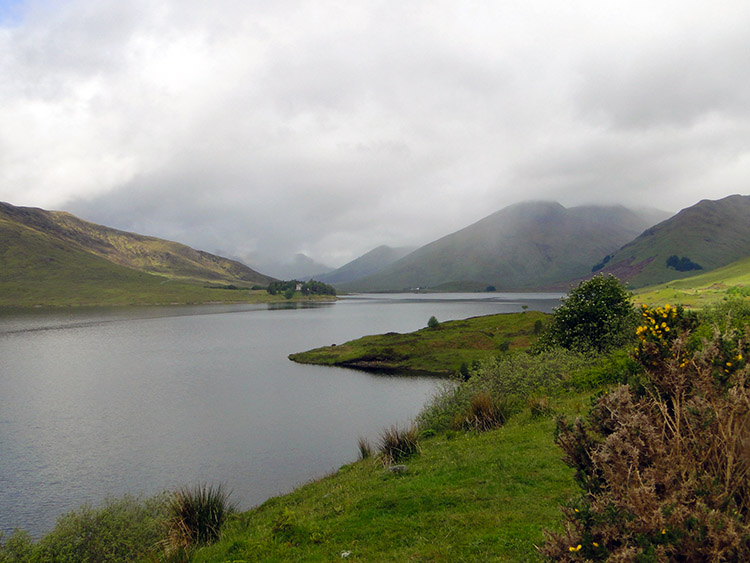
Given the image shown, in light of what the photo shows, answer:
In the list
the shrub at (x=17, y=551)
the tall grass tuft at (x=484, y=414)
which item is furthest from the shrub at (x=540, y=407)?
the shrub at (x=17, y=551)

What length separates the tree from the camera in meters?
33.9

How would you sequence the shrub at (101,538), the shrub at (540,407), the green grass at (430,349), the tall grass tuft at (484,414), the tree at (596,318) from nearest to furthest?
the shrub at (101,538), the shrub at (540,407), the tall grass tuft at (484,414), the tree at (596,318), the green grass at (430,349)

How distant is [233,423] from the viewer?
45.2m

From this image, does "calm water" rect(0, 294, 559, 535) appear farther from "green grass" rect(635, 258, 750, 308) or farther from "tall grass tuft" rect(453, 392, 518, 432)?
"green grass" rect(635, 258, 750, 308)

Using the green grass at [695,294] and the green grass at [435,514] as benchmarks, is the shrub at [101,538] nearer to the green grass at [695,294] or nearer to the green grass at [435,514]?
the green grass at [435,514]

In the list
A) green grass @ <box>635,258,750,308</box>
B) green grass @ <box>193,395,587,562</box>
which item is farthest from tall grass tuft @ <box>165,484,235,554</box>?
green grass @ <box>635,258,750,308</box>

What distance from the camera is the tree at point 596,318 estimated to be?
33.9 metres

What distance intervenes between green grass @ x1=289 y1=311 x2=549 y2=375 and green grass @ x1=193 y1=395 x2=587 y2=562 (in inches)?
2199

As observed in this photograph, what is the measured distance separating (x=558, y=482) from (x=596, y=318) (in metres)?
26.5

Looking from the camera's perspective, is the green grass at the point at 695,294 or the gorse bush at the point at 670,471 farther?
the green grass at the point at 695,294

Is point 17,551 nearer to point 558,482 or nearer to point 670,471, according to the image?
point 558,482

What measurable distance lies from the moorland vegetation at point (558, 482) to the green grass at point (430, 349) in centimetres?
4905

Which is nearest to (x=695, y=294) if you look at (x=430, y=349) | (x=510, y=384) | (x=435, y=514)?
(x=510, y=384)

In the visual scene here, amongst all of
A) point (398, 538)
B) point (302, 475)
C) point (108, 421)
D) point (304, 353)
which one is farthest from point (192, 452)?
point (304, 353)
